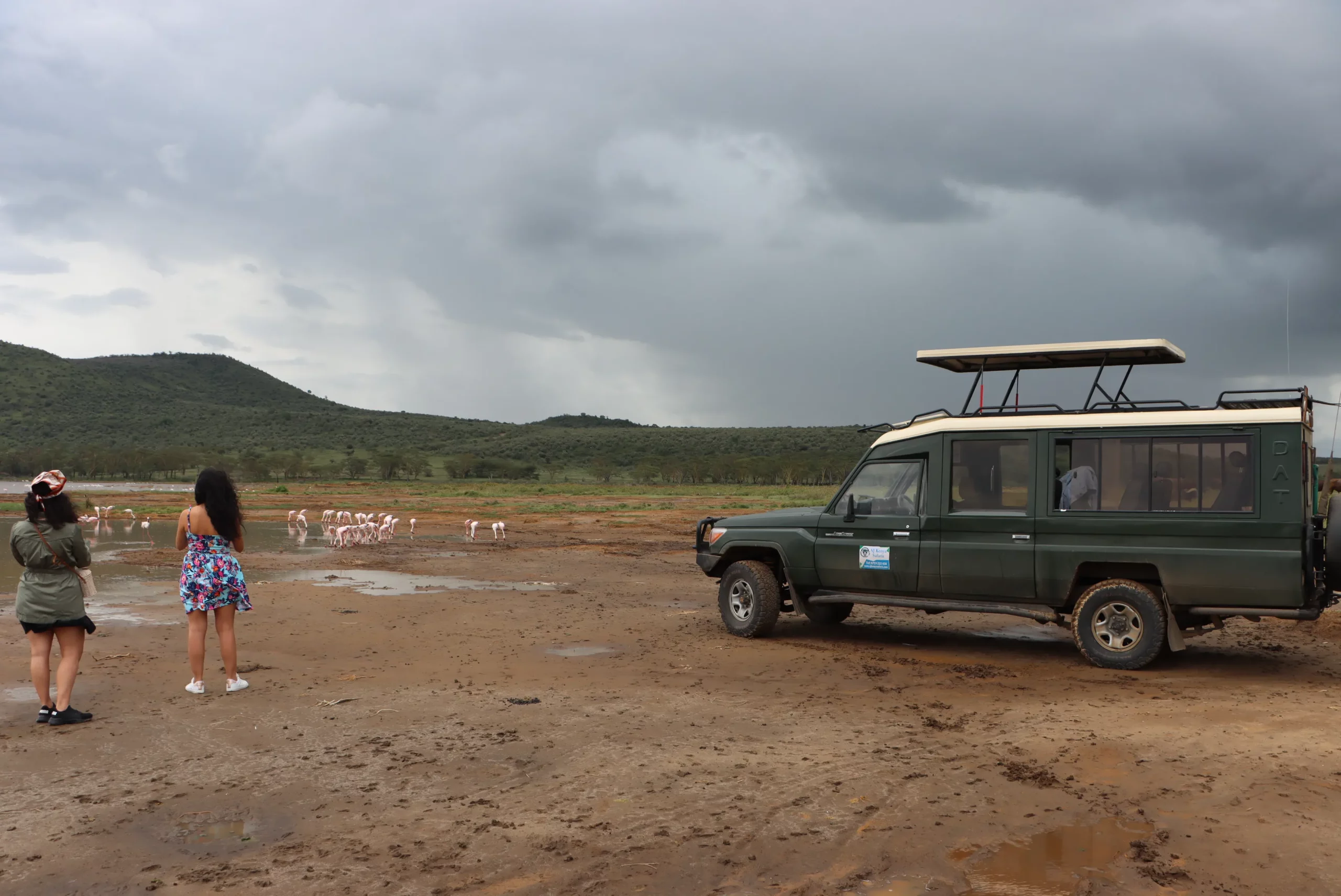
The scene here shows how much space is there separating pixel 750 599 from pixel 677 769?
5664 millimetres

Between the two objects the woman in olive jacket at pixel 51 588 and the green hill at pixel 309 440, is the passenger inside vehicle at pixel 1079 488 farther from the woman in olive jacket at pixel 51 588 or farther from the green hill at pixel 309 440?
the green hill at pixel 309 440

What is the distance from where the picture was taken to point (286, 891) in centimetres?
Result: 459

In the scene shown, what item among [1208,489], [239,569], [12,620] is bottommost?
[12,620]

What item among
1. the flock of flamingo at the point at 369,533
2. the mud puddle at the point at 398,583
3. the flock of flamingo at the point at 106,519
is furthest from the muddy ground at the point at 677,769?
the flock of flamingo at the point at 106,519

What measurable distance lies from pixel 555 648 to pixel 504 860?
6338 mm

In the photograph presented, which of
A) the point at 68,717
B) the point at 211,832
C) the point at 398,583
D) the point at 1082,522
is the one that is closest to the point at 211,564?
the point at 68,717

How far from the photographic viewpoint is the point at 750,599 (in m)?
12.0

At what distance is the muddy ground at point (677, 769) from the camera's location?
15.8 ft

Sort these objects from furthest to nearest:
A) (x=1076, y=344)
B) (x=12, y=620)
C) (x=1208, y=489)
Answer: (x=12, y=620) → (x=1076, y=344) → (x=1208, y=489)

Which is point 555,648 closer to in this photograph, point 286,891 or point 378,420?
point 286,891

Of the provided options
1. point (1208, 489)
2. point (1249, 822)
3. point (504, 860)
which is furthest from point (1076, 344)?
point (504, 860)

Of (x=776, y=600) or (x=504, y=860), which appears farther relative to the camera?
(x=776, y=600)

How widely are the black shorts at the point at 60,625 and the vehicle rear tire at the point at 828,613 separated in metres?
7.76

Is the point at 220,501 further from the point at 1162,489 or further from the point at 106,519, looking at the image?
the point at 106,519
